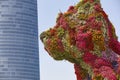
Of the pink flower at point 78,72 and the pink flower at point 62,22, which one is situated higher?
the pink flower at point 62,22

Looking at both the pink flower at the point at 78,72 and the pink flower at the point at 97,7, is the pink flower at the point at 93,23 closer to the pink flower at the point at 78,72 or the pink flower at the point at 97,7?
the pink flower at the point at 97,7

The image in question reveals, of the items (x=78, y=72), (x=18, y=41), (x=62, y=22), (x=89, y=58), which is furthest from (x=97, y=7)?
(x=18, y=41)

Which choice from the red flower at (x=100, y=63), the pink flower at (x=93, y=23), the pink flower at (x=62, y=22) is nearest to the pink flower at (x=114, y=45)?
the pink flower at (x=93, y=23)

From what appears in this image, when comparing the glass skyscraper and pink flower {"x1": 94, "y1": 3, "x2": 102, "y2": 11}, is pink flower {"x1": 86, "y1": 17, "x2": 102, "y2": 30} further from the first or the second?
the glass skyscraper

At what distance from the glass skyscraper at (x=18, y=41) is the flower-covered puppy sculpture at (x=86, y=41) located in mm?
148564

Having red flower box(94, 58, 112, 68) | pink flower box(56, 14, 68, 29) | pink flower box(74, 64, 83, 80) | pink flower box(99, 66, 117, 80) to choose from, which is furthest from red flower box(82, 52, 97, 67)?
pink flower box(56, 14, 68, 29)

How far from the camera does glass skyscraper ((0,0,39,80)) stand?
170 metres

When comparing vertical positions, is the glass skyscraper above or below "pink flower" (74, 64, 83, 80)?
above

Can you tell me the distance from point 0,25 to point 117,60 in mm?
159511

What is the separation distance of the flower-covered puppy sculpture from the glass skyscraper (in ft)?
487

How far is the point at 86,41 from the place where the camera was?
19547 millimetres

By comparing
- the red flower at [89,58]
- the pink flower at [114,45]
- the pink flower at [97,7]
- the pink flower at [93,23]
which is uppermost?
the pink flower at [97,7]

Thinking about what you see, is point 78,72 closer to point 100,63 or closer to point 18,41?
point 100,63

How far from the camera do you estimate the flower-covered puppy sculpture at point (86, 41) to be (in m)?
19.4
